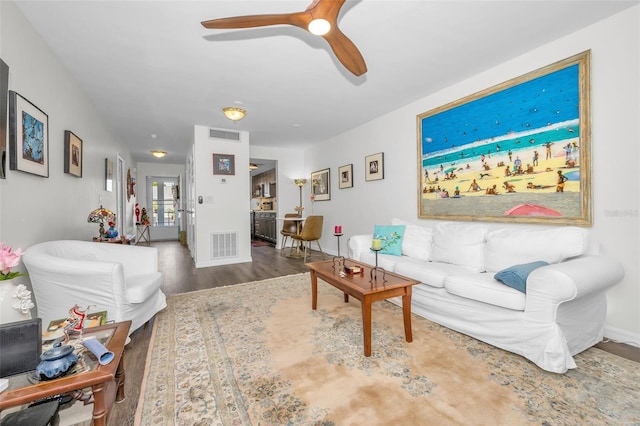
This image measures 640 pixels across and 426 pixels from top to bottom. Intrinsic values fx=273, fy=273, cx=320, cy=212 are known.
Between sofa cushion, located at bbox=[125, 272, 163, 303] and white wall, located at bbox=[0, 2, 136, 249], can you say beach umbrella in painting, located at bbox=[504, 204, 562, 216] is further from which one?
white wall, located at bbox=[0, 2, 136, 249]

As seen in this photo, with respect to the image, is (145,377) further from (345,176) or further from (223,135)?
(345,176)

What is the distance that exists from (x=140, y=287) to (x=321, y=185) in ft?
14.5

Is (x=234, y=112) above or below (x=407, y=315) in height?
above

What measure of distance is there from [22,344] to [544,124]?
383 centimetres

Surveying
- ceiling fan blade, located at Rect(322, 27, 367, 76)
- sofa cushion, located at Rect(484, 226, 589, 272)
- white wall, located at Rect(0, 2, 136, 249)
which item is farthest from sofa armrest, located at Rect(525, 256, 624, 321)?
white wall, located at Rect(0, 2, 136, 249)

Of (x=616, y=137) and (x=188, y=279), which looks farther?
(x=188, y=279)

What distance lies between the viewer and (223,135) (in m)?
5.05

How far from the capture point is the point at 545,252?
7.29 ft

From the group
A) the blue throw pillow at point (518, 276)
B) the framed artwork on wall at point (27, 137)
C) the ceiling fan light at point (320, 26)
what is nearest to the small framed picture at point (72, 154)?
the framed artwork on wall at point (27, 137)

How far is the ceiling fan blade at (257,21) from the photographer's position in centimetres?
160

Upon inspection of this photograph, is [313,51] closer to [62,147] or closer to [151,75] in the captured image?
[151,75]

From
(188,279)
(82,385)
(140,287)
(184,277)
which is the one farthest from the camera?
(184,277)

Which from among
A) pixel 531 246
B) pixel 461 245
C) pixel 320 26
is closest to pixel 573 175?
pixel 531 246

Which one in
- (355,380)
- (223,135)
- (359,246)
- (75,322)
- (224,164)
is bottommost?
(355,380)
